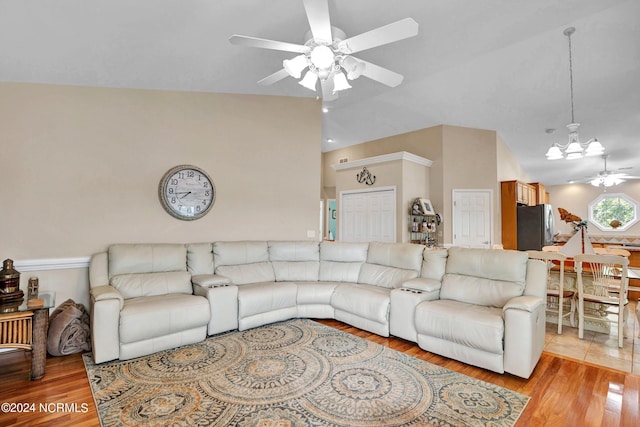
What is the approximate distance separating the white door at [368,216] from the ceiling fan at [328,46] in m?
3.47

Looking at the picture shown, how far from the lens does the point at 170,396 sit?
219cm

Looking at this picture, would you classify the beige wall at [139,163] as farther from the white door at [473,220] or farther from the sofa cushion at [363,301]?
the white door at [473,220]

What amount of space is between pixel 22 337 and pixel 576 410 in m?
4.12

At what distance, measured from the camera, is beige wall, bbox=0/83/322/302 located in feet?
10.4

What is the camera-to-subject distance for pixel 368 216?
639 cm

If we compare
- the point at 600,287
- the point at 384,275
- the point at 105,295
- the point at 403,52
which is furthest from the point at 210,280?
the point at 600,287

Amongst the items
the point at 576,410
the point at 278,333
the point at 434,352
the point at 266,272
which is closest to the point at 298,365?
the point at 278,333

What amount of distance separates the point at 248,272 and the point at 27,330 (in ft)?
6.93

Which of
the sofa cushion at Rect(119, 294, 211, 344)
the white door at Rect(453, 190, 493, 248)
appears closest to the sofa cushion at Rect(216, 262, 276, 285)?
the sofa cushion at Rect(119, 294, 211, 344)

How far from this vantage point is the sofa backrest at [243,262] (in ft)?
12.8

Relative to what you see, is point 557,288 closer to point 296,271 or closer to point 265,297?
point 296,271

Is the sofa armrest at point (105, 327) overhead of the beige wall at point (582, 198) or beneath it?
beneath

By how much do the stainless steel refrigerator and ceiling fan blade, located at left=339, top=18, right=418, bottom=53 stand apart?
5189 mm

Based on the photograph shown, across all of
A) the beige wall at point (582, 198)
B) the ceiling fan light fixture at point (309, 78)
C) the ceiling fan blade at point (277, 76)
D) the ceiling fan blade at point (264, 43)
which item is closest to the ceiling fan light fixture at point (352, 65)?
the ceiling fan light fixture at point (309, 78)
